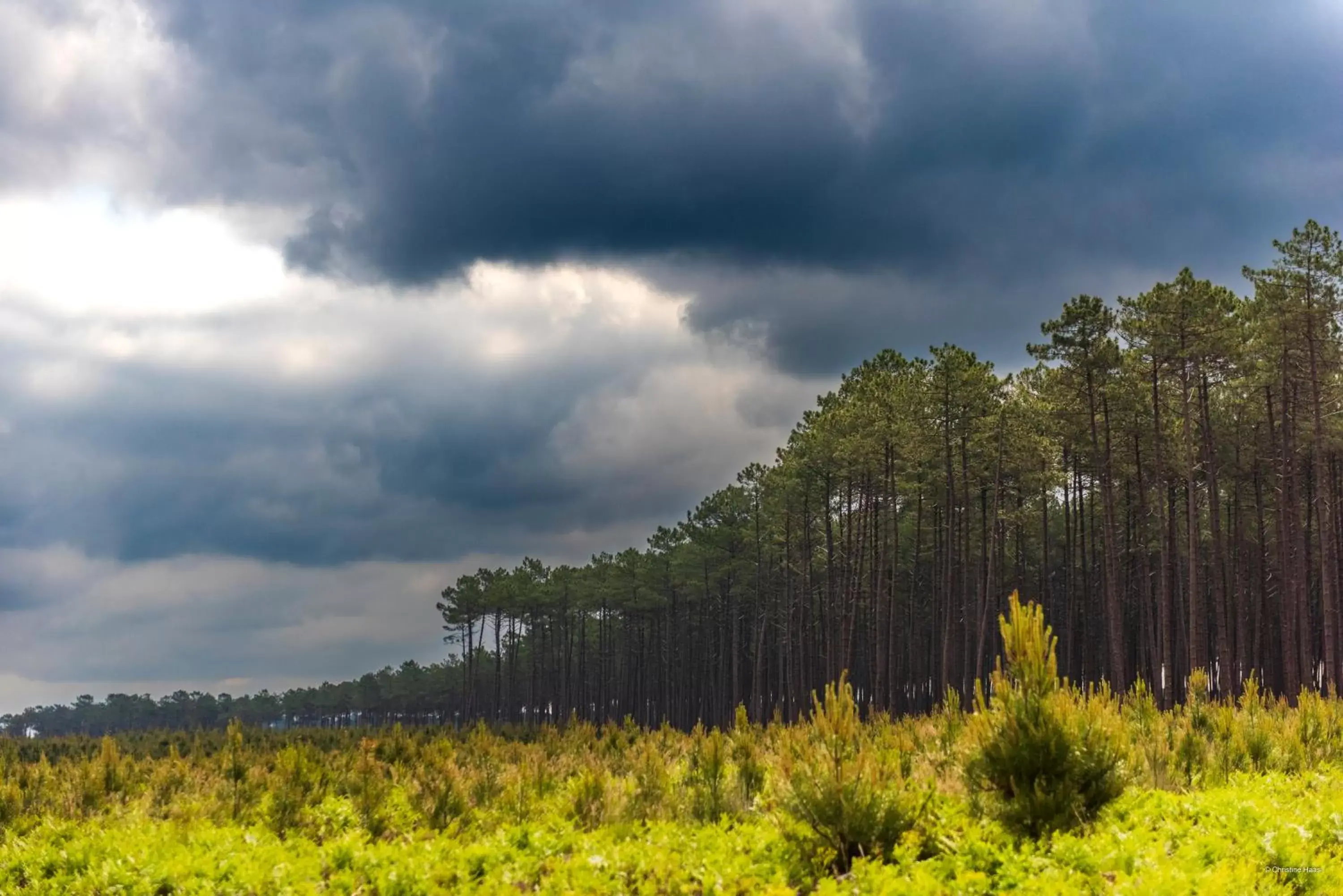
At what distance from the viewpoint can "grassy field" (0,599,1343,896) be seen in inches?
314

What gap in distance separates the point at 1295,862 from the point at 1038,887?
7.35 feet

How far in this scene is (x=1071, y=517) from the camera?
4991 centimetres

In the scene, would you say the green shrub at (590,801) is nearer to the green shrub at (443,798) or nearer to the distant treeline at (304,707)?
the green shrub at (443,798)

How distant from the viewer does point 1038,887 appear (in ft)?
24.1

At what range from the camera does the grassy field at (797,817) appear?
7977 millimetres

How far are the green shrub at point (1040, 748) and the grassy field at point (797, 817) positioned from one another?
0.8 inches

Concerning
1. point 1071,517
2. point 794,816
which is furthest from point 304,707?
point 794,816

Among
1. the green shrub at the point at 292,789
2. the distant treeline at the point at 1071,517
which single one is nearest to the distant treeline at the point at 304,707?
the distant treeline at the point at 1071,517

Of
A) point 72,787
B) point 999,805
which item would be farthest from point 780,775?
point 72,787

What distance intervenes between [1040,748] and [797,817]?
2383 millimetres

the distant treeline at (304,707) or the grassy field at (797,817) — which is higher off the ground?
the grassy field at (797,817)

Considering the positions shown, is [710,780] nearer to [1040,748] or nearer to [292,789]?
[1040,748]

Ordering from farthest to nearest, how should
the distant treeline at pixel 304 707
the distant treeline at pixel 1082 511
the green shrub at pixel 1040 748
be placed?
the distant treeline at pixel 304 707
the distant treeline at pixel 1082 511
the green shrub at pixel 1040 748

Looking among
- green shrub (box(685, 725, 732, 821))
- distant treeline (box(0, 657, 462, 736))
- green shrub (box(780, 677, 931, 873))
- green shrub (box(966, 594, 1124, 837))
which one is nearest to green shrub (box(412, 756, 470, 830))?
green shrub (box(685, 725, 732, 821))
